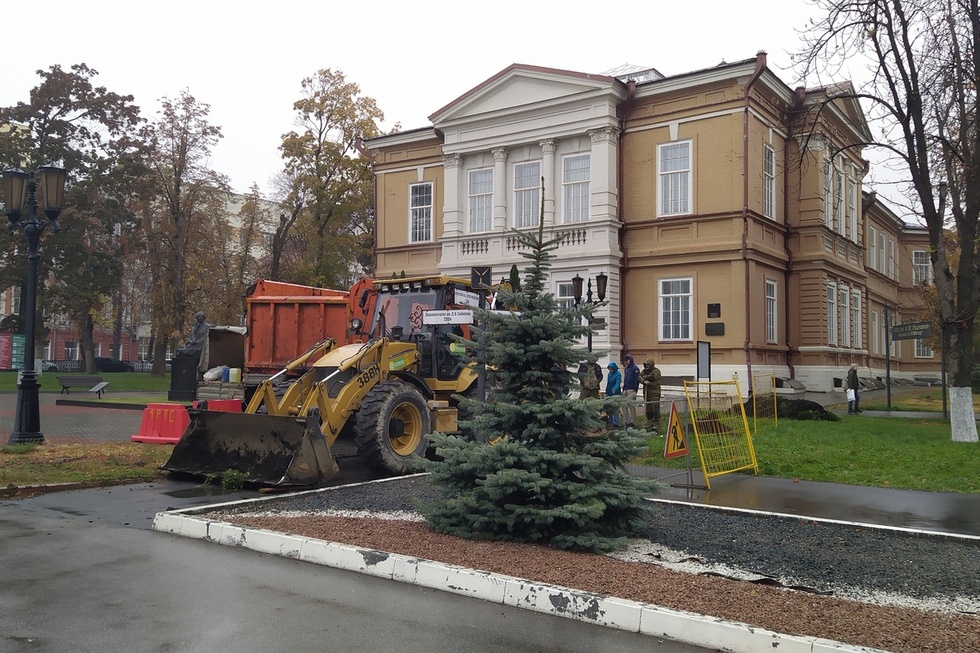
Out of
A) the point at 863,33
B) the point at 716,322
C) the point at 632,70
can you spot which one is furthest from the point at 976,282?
the point at 632,70

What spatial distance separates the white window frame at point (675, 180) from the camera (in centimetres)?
2652

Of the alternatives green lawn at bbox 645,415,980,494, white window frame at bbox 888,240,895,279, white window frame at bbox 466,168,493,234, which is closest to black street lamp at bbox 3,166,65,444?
green lawn at bbox 645,415,980,494

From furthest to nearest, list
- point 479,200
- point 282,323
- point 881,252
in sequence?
1. point 881,252
2. point 479,200
3. point 282,323

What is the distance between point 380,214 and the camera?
33.9 metres

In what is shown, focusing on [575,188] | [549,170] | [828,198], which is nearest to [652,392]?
[575,188]

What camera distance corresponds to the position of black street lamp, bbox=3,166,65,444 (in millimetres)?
13836

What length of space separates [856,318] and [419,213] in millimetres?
18857

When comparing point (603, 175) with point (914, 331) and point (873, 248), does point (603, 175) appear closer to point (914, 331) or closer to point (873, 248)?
point (914, 331)

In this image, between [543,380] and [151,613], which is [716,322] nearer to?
[543,380]

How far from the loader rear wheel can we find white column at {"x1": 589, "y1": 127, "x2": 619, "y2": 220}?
16.1 m

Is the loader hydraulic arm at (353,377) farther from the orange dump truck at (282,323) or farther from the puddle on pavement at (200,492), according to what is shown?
the orange dump truck at (282,323)

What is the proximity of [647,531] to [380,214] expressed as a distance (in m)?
27.3

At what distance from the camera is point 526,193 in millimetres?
29406

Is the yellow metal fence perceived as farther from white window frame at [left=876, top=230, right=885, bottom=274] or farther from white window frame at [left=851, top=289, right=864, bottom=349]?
white window frame at [left=876, top=230, right=885, bottom=274]
